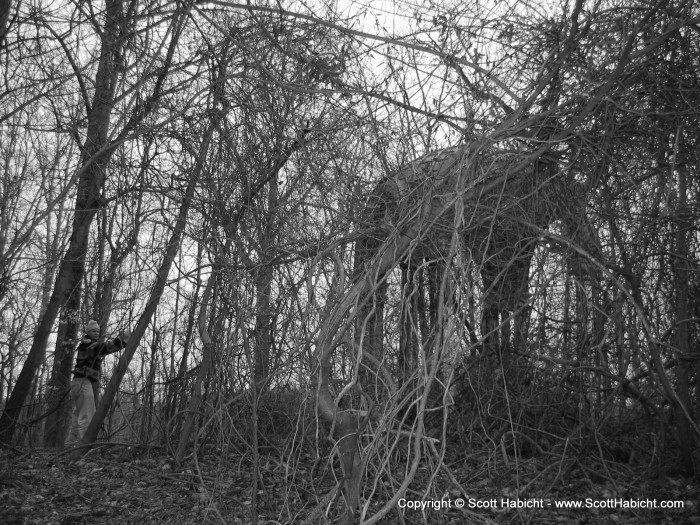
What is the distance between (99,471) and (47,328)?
2.13 meters

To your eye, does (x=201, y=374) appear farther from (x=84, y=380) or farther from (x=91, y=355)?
(x=84, y=380)

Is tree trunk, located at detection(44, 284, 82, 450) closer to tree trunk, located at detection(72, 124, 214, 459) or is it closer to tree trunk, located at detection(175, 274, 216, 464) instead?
tree trunk, located at detection(72, 124, 214, 459)

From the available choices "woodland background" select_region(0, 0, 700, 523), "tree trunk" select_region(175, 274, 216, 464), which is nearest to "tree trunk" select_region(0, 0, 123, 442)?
"woodland background" select_region(0, 0, 700, 523)

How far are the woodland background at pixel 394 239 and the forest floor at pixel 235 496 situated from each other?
6cm

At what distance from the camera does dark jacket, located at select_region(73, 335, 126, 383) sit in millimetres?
6305

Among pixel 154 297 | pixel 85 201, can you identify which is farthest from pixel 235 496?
pixel 85 201

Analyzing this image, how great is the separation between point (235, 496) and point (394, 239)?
8.45 feet

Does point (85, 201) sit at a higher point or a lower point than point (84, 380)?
higher

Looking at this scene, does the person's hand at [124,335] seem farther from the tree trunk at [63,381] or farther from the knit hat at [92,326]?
the tree trunk at [63,381]

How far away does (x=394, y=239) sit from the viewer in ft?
10.2

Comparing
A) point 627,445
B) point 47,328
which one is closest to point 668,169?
point 627,445

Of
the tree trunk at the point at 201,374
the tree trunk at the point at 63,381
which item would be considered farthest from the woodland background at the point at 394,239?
the tree trunk at the point at 63,381

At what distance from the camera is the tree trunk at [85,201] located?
5.62 m

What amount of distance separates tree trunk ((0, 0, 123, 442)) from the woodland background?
7cm
